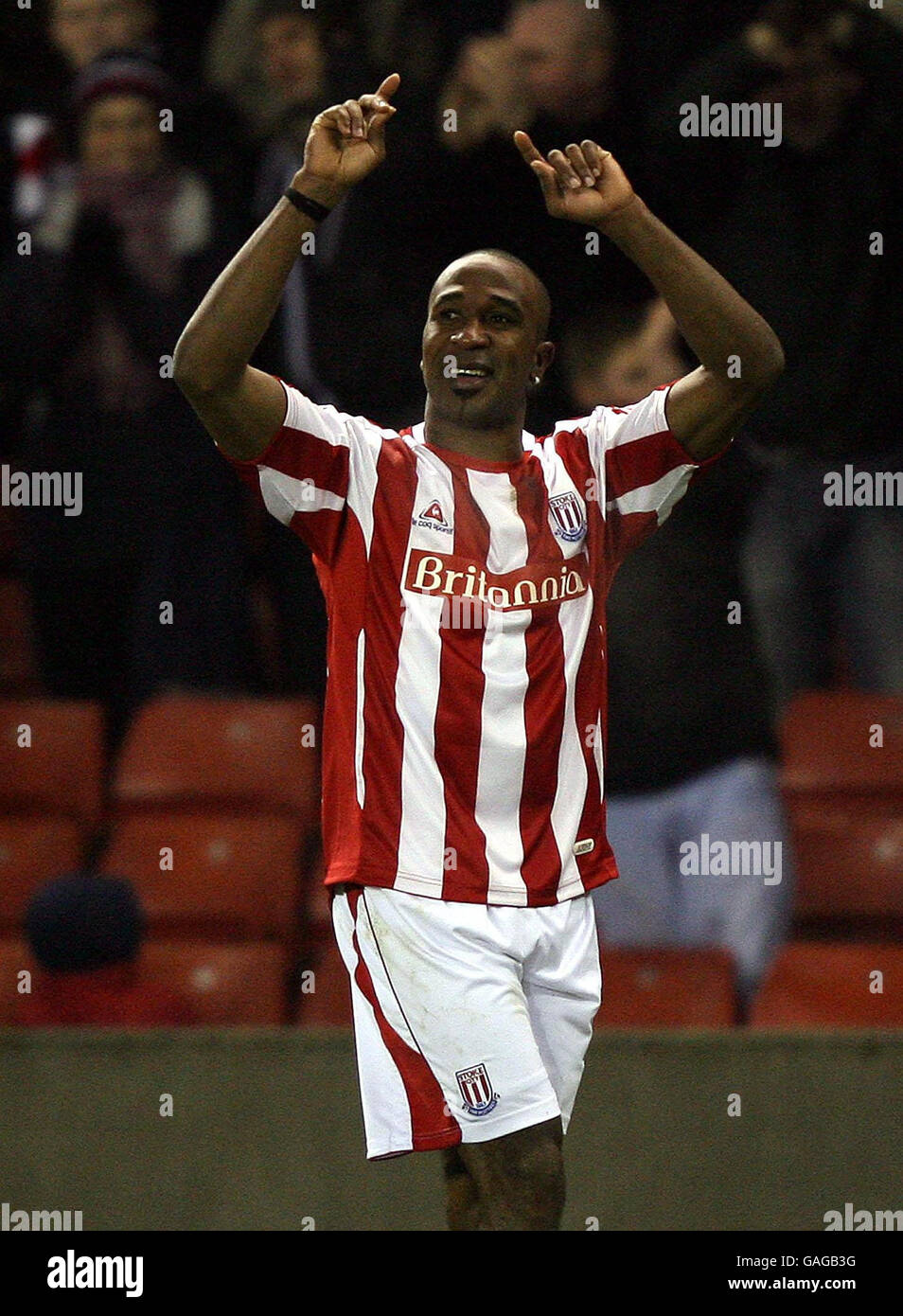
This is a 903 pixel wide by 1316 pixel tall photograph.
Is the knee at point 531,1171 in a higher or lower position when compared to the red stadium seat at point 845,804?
lower

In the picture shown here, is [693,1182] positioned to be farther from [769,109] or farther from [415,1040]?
[769,109]

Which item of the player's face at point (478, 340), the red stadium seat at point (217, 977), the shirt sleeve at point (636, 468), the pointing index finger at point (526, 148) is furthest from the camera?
the red stadium seat at point (217, 977)

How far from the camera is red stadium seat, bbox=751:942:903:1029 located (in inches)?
231

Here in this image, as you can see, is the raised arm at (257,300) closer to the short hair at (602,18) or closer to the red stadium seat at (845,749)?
the short hair at (602,18)

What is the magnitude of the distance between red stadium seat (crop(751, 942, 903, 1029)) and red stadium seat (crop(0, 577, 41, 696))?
3.04 metres

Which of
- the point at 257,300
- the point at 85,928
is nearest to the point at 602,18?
the point at 85,928

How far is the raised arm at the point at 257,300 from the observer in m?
3.67

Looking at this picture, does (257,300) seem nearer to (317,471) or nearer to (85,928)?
(317,471)

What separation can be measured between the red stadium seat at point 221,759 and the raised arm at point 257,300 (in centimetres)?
317

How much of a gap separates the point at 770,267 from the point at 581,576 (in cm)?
301

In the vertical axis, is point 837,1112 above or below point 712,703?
below

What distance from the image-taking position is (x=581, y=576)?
400 cm

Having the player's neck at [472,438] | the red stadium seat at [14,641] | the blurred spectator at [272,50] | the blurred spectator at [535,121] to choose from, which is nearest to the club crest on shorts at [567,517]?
the player's neck at [472,438]
